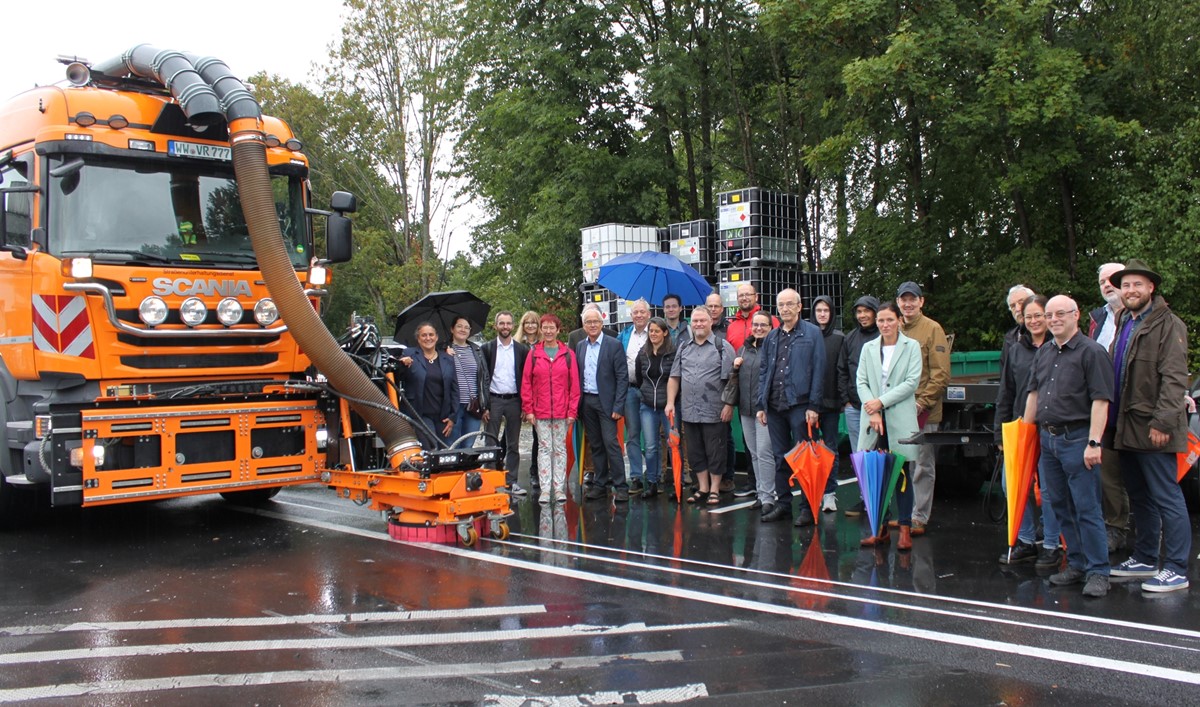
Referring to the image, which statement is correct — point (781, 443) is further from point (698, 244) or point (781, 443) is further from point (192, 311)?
point (698, 244)

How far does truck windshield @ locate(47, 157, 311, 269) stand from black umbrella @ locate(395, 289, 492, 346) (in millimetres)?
1611

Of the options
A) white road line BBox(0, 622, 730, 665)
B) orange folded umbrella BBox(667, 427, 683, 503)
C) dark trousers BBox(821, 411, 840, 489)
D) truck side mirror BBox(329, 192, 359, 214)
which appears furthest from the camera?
orange folded umbrella BBox(667, 427, 683, 503)

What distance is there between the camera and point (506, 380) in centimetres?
998

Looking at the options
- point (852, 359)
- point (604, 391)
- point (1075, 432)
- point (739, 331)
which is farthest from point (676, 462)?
point (1075, 432)

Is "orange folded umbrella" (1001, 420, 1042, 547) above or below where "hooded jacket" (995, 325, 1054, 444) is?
below

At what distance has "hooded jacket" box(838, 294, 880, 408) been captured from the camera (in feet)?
28.4

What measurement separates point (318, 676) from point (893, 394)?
16.5 feet

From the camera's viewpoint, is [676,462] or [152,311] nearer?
[152,311]

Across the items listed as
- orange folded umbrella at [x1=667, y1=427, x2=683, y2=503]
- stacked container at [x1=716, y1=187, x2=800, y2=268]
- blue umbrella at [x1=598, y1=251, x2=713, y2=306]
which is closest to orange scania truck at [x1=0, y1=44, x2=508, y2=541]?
orange folded umbrella at [x1=667, y1=427, x2=683, y2=503]

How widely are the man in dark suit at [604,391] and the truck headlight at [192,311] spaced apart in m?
3.77

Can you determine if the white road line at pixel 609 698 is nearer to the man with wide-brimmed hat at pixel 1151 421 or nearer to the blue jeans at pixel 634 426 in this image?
the man with wide-brimmed hat at pixel 1151 421

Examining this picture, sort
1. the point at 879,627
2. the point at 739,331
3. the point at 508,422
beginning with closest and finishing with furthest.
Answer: the point at 879,627 < the point at 508,422 < the point at 739,331

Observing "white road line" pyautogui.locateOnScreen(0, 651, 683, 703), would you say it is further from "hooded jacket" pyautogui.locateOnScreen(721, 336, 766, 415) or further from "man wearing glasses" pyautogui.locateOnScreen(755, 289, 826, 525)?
"hooded jacket" pyautogui.locateOnScreen(721, 336, 766, 415)

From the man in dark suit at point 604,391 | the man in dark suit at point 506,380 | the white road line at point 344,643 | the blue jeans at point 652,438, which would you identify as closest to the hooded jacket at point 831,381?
the blue jeans at point 652,438
